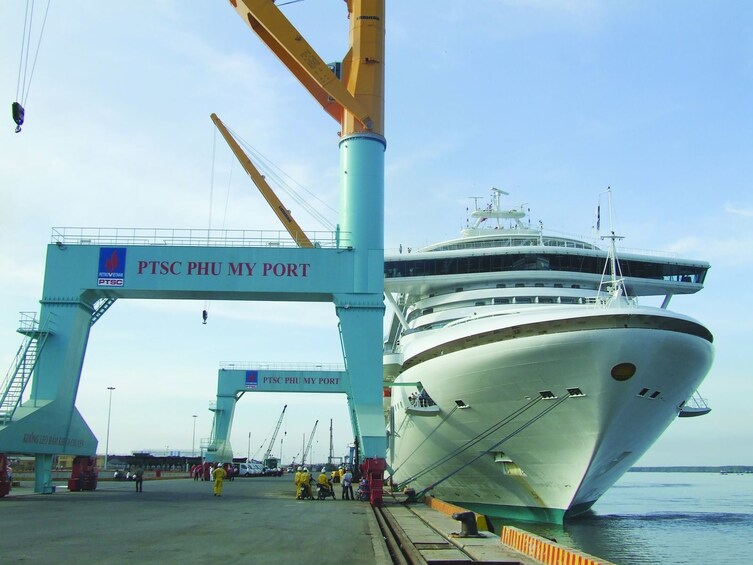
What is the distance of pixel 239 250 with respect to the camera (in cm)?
2586

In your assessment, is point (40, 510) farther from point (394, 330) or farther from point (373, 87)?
point (394, 330)

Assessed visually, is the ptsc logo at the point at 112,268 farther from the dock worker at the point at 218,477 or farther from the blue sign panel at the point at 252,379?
the blue sign panel at the point at 252,379

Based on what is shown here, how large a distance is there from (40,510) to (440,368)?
13.0 meters

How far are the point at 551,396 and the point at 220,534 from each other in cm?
1191

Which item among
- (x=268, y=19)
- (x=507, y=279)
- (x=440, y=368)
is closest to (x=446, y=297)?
(x=507, y=279)

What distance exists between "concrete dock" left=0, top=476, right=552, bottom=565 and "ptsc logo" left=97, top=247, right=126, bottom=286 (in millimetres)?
7550

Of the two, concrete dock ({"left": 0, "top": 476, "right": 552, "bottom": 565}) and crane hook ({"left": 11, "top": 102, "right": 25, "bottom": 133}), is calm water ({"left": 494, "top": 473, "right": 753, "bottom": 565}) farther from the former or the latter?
crane hook ({"left": 11, "top": 102, "right": 25, "bottom": 133})

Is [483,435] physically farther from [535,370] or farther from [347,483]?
[347,483]

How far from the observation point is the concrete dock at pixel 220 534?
441 inches

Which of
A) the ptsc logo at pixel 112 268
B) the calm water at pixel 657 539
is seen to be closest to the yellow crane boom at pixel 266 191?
the ptsc logo at pixel 112 268

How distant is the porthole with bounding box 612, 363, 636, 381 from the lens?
69.5ft

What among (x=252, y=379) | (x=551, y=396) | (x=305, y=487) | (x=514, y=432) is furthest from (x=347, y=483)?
(x=252, y=379)

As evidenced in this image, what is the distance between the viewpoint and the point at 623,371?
69.8 ft

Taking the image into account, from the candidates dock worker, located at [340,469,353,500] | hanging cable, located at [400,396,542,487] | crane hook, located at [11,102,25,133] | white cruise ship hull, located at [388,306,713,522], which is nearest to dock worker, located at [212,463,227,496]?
dock worker, located at [340,469,353,500]
